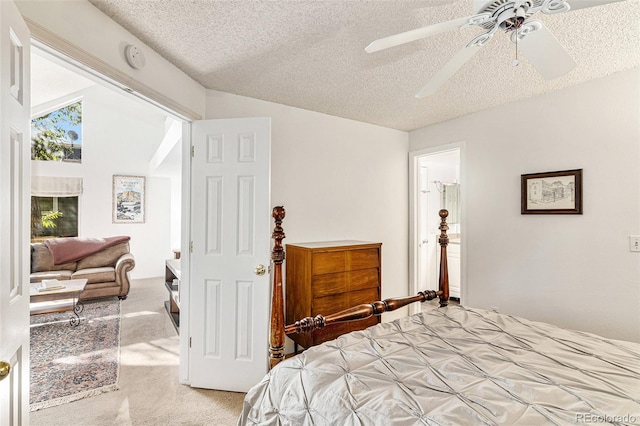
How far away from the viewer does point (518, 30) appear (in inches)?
54.1

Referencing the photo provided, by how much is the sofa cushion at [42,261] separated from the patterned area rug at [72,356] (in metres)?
1.09

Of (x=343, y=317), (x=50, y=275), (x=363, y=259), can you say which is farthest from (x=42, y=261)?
(x=343, y=317)

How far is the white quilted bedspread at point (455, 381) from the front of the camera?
3.29 ft

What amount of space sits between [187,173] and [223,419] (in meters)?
1.87

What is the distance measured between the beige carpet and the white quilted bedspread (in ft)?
3.81

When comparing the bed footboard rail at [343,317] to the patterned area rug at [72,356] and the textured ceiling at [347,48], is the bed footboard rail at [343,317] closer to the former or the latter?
the textured ceiling at [347,48]

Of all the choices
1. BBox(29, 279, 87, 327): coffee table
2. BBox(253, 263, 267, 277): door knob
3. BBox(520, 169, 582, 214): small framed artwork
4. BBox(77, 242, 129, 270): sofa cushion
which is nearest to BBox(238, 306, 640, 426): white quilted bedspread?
BBox(253, 263, 267, 277): door knob

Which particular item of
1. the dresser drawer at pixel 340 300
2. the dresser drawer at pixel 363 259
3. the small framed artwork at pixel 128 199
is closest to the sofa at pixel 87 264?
the small framed artwork at pixel 128 199

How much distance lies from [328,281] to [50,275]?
4579mm

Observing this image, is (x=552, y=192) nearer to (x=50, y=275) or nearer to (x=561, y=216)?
(x=561, y=216)

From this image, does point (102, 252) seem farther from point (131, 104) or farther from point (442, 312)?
point (442, 312)

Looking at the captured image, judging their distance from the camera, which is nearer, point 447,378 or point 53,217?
point 447,378

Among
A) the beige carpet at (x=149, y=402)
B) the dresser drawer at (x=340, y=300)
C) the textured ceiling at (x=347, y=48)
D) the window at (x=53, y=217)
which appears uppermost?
the textured ceiling at (x=347, y=48)

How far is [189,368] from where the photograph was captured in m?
2.58
